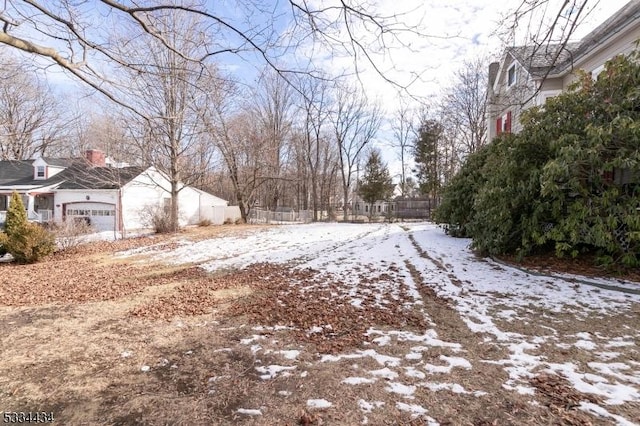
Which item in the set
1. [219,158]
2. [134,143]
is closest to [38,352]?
[134,143]

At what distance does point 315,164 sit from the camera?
104 ft

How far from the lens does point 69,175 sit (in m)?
22.8

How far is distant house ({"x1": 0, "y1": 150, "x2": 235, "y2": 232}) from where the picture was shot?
19453 mm

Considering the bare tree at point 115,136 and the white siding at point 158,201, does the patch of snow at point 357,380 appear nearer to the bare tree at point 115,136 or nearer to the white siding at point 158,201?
the bare tree at point 115,136

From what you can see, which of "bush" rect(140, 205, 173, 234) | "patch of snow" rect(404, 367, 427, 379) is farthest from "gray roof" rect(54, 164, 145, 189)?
"patch of snow" rect(404, 367, 427, 379)

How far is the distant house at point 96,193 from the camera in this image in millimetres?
19453

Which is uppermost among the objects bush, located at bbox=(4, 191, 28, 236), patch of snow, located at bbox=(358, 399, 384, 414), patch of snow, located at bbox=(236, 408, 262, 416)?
bush, located at bbox=(4, 191, 28, 236)

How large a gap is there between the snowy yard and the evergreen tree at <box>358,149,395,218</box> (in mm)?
26208

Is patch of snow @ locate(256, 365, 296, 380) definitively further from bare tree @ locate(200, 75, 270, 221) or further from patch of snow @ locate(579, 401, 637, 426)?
bare tree @ locate(200, 75, 270, 221)

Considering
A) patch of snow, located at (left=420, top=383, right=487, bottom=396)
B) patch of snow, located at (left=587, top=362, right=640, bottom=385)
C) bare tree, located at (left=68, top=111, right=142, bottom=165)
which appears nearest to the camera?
patch of snow, located at (left=420, top=383, right=487, bottom=396)

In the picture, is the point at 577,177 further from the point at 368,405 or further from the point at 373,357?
the point at 368,405

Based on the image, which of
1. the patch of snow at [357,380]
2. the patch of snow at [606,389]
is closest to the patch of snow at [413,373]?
the patch of snow at [357,380]

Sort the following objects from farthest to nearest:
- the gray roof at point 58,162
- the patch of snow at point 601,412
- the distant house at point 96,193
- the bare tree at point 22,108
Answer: the gray roof at point 58,162, the distant house at point 96,193, the bare tree at point 22,108, the patch of snow at point 601,412

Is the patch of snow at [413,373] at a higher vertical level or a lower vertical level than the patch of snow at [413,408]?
higher
